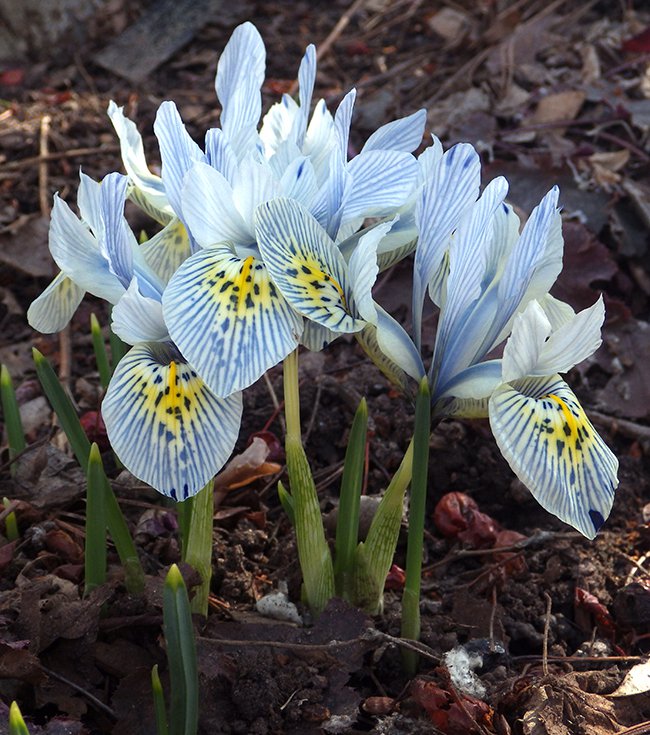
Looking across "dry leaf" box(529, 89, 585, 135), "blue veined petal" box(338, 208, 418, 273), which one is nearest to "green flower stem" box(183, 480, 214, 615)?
"blue veined petal" box(338, 208, 418, 273)

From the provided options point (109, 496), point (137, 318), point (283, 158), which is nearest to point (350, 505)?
point (109, 496)

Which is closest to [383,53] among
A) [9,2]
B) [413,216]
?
[9,2]

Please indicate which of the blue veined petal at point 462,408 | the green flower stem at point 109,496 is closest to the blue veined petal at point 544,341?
the blue veined petal at point 462,408

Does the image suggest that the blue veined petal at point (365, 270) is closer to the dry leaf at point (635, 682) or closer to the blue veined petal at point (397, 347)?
the blue veined petal at point (397, 347)

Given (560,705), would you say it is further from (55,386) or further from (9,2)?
(9,2)

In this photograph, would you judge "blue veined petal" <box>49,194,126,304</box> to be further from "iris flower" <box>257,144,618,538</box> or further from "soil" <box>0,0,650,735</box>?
"soil" <box>0,0,650,735</box>

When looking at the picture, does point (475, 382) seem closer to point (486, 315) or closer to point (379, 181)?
point (486, 315)
